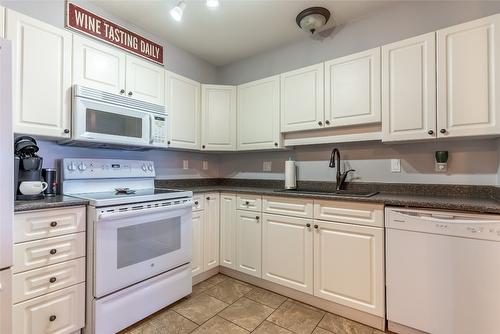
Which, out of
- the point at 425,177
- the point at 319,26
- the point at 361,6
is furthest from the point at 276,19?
the point at 425,177

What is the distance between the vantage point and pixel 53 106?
1.74 meters

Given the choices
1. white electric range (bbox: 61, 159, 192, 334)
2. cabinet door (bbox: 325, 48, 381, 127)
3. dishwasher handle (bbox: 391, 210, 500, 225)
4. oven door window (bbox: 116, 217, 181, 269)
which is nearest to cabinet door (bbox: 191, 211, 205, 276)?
white electric range (bbox: 61, 159, 192, 334)

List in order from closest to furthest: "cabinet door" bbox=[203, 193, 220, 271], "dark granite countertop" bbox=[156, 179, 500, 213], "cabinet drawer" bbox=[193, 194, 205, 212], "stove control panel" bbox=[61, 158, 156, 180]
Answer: "dark granite countertop" bbox=[156, 179, 500, 213]
"stove control panel" bbox=[61, 158, 156, 180]
"cabinet drawer" bbox=[193, 194, 205, 212]
"cabinet door" bbox=[203, 193, 220, 271]

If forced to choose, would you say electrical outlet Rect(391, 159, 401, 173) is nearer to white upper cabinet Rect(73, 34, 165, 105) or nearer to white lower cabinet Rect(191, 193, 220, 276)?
white lower cabinet Rect(191, 193, 220, 276)

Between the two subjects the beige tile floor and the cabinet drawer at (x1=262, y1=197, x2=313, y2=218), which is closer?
the beige tile floor

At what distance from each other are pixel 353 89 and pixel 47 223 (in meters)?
2.39

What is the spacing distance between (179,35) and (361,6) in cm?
179

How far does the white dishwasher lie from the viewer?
1.40 meters

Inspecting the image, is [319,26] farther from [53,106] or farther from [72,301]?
[72,301]

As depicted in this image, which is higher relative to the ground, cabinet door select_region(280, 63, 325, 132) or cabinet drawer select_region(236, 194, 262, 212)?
cabinet door select_region(280, 63, 325, 132)

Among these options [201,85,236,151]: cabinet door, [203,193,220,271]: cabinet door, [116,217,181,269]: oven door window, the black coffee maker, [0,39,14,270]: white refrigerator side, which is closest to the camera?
[0,39,14,270]: white refrigerator side

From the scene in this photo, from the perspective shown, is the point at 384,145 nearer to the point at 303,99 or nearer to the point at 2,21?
the point at 303,99

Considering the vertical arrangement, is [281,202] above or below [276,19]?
below

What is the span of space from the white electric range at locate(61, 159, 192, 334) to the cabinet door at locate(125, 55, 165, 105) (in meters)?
0.64
